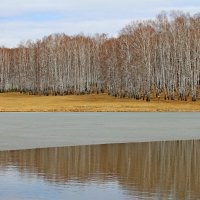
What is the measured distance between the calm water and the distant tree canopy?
146 feet

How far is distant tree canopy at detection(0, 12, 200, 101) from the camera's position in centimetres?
6731

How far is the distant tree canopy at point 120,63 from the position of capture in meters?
67.3

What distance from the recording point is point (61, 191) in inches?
440

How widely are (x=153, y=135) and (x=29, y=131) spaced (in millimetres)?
6783

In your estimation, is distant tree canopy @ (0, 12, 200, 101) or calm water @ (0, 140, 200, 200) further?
distant tree canopy @ (0, 12, 200, 101)

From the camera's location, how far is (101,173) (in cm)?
1370

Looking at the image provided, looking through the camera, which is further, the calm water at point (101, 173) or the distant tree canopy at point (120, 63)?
the distant tree canopy at point (120, 63)

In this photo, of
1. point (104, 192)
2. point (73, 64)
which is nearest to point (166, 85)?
point (73, 64)

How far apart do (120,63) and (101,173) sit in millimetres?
64189

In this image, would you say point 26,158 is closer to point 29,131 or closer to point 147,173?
point 147,173

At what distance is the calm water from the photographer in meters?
11.0

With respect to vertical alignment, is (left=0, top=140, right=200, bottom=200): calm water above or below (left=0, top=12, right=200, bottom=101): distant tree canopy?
below

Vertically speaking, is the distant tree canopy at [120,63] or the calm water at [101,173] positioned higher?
the distant tree canopy at [120,63]

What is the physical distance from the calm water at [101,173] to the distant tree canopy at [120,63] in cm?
4439
